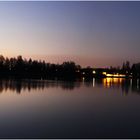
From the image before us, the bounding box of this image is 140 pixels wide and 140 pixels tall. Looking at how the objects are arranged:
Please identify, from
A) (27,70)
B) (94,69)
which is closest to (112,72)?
(94,69)

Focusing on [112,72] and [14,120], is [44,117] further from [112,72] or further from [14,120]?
[112,72]

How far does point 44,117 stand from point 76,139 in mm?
3239

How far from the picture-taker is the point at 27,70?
7606 cm

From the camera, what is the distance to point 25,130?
812 centimetres

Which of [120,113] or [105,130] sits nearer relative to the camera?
[105,130]

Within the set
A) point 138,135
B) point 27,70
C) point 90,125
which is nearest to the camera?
point 138,135

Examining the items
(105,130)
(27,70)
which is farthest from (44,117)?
(27,70)

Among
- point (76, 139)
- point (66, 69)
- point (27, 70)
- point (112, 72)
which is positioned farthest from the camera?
Result: point (112, 72)

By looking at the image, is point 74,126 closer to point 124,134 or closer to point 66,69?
point 124,134

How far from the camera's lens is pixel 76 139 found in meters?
7.33

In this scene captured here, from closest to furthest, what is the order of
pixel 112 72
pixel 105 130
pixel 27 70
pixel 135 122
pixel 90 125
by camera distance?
pixel 105 130, pixel 90 125, pixel 135 122, pixel 27 70, pixel 112 72

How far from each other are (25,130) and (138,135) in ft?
11.2

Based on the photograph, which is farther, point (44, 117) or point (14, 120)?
point (44, 117)

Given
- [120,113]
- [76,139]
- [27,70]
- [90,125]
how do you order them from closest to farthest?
[76,139] < [90,125] < [120,113] < [27,70]
